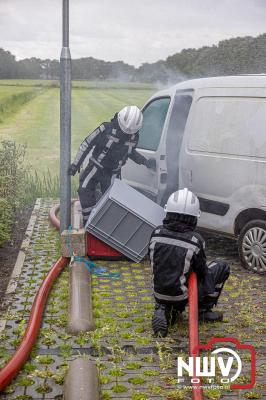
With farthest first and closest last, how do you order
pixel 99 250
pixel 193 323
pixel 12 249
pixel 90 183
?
pixel 12 249
pixel 90 183
pixel 99 250
pixel 193 323

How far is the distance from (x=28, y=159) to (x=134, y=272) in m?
8.36

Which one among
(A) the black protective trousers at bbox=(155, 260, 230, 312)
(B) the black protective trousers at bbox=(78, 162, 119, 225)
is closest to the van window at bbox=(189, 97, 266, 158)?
(B) the black protective trousers at bbox=(78, 162, 119, 225)

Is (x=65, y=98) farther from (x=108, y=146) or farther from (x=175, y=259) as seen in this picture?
(x=175, y=259)

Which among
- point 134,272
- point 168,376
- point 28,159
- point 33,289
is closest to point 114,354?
point 168,376

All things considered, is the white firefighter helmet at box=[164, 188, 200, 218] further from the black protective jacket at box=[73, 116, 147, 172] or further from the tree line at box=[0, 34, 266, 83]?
the tree line at box=[0, 34, 266, 83]

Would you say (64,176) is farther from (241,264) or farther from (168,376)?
(168,376)

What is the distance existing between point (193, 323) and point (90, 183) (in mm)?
3718

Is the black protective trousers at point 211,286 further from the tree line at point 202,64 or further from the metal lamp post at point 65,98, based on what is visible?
the tree line at point 202,64

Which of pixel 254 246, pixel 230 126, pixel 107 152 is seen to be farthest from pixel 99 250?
pixel 230 126

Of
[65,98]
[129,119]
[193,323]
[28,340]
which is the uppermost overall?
[65,98]

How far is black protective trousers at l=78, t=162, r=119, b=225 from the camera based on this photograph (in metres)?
8.05

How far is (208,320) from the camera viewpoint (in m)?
5.69

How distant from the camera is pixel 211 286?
545 centimetres

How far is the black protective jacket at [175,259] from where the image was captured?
515 cm
